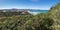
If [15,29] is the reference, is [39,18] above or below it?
above

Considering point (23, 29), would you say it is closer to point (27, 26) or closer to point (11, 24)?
point (27, 26)

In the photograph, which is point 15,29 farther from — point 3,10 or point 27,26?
point 3,10

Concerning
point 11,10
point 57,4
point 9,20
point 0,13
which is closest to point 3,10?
point 0,13

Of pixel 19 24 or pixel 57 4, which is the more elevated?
pixel 57 4

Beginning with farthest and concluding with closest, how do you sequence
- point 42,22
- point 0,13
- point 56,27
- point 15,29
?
point 0,13, point 15,29, point 42,22, point 56,27

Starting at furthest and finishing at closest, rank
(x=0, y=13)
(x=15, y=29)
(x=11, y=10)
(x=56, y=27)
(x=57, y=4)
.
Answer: (x=0, y=13)
(x=11, y=10)
(x=57, y=4)
(x=15, y=29)
(x=56, y=27)

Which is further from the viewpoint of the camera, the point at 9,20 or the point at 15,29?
the point at 9,20

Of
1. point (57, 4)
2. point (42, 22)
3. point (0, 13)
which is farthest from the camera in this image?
point (0, 13)

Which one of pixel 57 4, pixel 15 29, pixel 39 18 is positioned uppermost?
pixel 57 4

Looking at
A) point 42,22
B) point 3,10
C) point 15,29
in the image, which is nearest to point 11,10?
point 3,10
